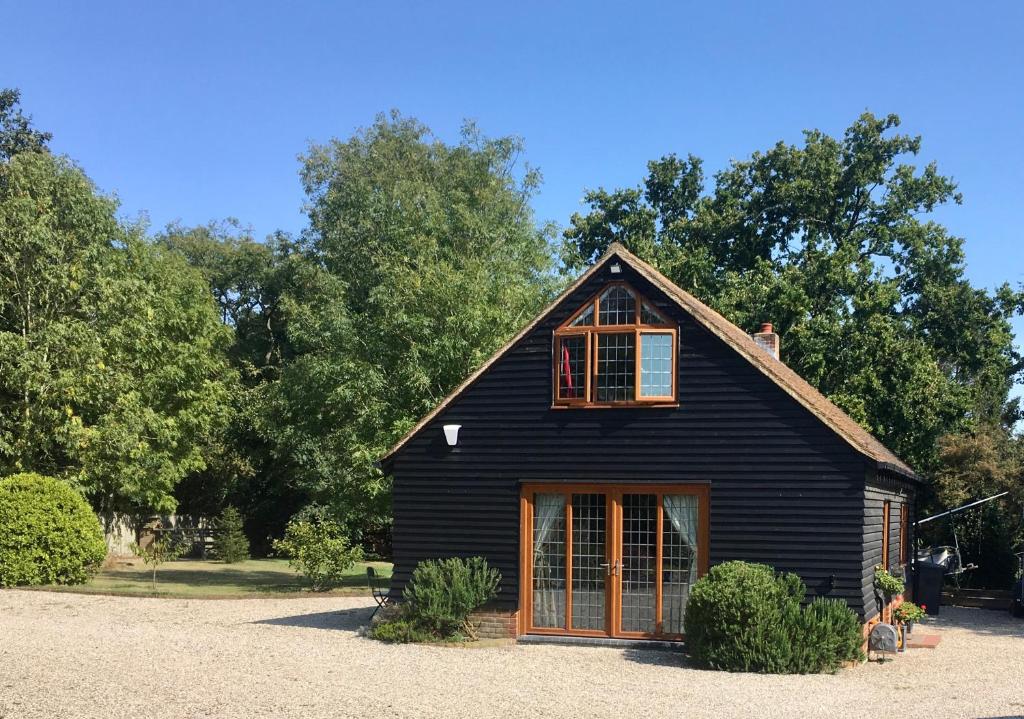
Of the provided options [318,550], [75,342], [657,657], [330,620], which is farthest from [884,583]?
[75,342]

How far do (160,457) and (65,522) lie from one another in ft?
30.0

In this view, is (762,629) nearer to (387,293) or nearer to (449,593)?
(449,593)

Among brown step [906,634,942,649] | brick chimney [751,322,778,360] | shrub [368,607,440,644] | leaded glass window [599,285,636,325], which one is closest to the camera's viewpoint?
shrub [368,607,440,644]

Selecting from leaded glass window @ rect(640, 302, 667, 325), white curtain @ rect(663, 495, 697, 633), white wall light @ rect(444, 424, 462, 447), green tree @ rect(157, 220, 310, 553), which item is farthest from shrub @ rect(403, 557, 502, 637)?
green tree @ rect(157, 220, 310, 553)

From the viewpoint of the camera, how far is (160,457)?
35.2 meters

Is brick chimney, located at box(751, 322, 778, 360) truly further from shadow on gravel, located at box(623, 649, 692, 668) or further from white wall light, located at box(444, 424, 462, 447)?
shadow on gravel, located at box(623, 649, 692, 668)

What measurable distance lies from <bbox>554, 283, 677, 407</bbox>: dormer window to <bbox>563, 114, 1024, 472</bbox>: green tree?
13.8 metres

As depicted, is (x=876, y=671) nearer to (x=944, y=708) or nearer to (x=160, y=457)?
(x=944, y=708)

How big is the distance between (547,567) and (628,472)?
200 cm

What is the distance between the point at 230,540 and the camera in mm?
39625

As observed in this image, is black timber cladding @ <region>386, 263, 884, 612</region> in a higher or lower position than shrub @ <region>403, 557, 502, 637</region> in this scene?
higher

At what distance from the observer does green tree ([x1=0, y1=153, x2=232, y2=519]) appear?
2947 centimetres

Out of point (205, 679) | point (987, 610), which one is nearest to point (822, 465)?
point (205, 679)

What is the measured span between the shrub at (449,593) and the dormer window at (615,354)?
302 cm
